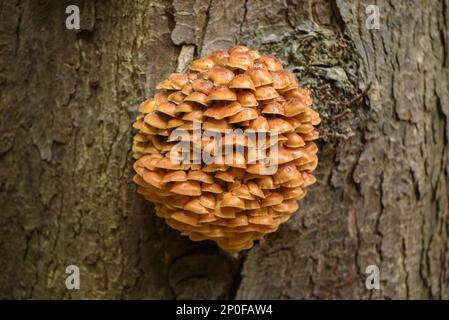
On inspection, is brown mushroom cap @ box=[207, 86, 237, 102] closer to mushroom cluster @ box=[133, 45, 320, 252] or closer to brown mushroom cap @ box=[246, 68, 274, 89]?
mushroom cluster @ box=[133, 45, 320, 252]

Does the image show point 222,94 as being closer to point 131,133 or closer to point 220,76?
point 220,76

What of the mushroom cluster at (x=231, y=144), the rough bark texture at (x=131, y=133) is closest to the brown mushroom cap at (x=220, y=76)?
the mushroom cluster at (x=231, y=144)

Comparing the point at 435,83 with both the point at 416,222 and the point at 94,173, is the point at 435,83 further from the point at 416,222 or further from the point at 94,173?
the point at 94,173

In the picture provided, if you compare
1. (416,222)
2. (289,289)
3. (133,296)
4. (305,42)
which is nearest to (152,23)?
(305,42)

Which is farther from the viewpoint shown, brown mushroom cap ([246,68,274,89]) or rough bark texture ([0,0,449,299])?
rough bark texture ([0,0,449,299])

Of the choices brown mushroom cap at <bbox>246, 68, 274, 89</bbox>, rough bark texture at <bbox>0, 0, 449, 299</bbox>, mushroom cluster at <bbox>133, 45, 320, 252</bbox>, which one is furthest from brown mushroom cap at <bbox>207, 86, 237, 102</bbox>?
rough bark texture at <bbox>0, 0, 449, 299</bbox>

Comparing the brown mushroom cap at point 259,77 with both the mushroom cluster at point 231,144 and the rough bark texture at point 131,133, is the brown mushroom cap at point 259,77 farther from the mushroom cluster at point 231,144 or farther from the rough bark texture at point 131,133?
the rough bark texture at point 131,133
